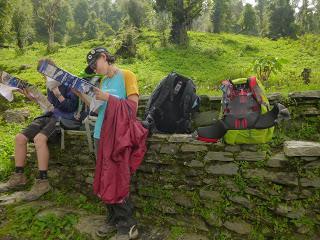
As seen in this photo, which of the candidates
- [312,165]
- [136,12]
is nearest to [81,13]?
[136,12]

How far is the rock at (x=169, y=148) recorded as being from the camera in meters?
4.57

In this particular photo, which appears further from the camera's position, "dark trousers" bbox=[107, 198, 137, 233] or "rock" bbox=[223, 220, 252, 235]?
"dark trousers" bbox=[107, 198, 137, 233]

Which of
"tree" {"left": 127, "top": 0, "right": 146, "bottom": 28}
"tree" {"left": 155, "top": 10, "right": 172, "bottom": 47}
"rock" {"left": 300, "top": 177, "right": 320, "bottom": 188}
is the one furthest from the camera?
"tree" {"left": 127, "top": 0, "right": 146, "bottom": 28}

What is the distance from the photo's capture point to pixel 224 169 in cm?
420

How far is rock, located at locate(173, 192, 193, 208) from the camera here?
14.5 ft

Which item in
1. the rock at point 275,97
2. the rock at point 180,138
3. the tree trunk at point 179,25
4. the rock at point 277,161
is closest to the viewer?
the rock at point 277,161

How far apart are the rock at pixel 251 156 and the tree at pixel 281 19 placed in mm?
31216

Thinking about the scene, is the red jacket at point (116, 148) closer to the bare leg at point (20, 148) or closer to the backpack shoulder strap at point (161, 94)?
the backpack shoulder strap at point (161, 94)

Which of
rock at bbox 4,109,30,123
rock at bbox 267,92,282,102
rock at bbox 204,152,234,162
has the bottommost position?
rock at bbox 4,109,30,123

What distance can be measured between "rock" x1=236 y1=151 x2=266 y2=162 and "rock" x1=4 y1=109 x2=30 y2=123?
694cm

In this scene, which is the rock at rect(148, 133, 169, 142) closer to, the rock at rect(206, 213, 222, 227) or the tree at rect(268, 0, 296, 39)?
the rock at rect(206, 213, 222, 227)

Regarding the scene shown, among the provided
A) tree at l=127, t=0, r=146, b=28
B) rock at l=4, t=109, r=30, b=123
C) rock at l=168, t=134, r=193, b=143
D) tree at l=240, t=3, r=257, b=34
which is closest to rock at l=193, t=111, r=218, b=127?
rock at l=168, t=134, r=193, b=143

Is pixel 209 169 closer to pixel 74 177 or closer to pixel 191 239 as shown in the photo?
pixel 191 239

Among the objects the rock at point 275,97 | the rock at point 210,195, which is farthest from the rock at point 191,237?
the rock at point 275,97
